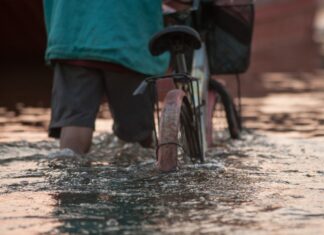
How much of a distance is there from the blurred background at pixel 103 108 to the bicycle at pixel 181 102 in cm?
173

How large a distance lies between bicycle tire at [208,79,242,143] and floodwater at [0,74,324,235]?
14 cm

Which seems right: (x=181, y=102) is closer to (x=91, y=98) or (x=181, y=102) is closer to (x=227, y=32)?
(x=91, y=98)

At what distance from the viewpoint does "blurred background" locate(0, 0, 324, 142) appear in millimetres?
8987

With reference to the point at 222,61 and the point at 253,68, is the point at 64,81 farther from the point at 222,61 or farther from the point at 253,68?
the point at 253,68

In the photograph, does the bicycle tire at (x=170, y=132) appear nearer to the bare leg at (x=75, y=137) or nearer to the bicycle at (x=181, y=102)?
the bicycle at (x=181, y=102)

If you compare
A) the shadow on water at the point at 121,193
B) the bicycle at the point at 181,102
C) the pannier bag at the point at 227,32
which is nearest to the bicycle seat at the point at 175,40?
the bicycle at the point at 181,102

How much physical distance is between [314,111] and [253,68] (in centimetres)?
659

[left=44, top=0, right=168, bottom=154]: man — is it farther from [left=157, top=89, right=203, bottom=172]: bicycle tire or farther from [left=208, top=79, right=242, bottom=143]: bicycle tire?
[left=208, top=79, right=242, bottom=143]: bicycle tire

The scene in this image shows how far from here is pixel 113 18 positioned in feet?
19.4

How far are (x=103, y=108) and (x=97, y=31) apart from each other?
453 centimetres

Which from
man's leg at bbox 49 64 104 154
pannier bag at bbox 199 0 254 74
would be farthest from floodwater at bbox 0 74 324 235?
pannier bag at bbox 199 0 254 74

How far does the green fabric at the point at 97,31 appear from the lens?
5887 mm

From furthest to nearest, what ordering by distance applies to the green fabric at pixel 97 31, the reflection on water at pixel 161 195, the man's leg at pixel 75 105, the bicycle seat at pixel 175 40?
the man's leg at pixel 75 105, the green fabric at pixel 97 31, the bicycle seat at pixel 175 40, the reflection on water at pixel 161 195

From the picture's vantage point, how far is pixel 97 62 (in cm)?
600
